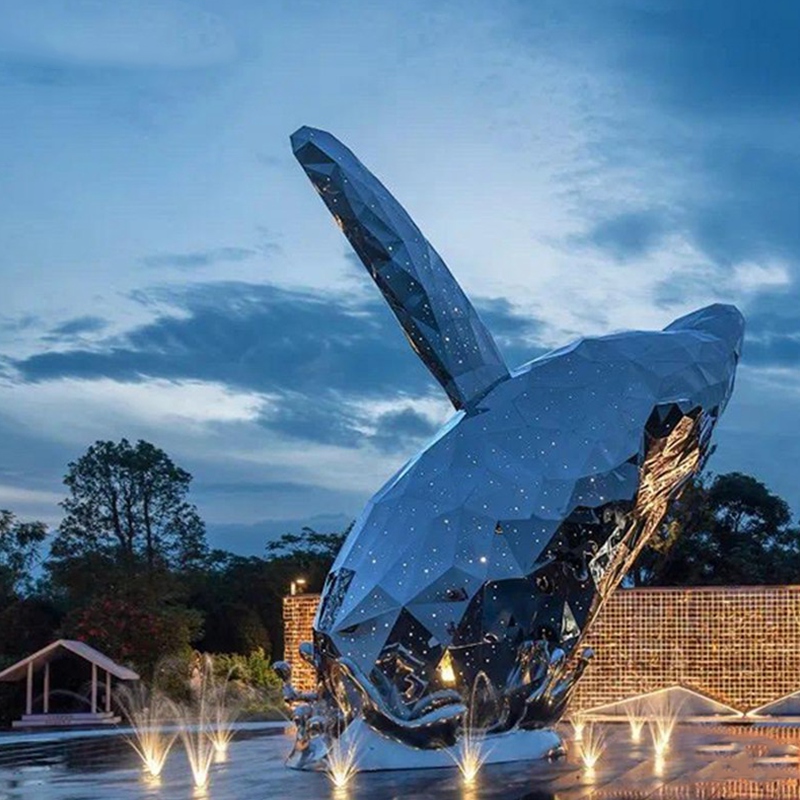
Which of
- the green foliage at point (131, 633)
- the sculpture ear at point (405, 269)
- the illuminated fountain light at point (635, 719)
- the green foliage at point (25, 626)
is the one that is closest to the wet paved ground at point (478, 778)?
the illuminated fountain light at point (635, 719)

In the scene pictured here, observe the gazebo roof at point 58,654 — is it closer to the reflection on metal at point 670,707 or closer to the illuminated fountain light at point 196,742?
the illuminated fountain light at point 196,742

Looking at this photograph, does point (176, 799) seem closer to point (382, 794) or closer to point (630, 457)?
point (382, 794)

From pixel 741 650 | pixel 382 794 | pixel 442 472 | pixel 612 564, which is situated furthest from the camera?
pixel 741 650

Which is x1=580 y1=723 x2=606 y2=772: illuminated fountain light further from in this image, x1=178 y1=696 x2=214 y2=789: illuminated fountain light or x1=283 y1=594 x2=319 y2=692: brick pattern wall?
x1=283 y1=594 x2=319 y2=692: brick pattern wall

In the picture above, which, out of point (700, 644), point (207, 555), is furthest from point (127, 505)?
point (700, 644)

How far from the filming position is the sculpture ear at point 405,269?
18.0 meters

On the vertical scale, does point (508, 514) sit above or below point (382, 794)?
above

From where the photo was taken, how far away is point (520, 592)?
52.9 feet

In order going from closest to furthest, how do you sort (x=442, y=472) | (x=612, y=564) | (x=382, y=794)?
(x=382, y=794) < (x=442, y=472) < (x=612, y=564)

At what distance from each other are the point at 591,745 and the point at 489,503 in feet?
15.8

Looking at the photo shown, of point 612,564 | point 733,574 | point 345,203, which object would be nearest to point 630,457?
point 612,564

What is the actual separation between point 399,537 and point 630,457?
307 cm

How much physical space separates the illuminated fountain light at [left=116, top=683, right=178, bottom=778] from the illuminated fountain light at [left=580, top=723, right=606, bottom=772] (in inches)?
238

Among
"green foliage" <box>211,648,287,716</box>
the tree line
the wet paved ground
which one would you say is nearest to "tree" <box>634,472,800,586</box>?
the tree line
